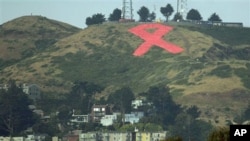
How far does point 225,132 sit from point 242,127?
1745 centimetres

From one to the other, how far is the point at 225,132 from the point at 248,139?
689 inches

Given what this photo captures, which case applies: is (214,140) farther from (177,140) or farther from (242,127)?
(242,127)

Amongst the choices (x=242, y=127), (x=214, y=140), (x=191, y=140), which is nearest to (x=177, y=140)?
(x=214, y=140)

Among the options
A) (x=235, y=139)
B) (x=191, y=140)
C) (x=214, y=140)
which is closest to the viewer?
(x=235, y=139)

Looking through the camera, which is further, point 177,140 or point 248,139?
point 177,140

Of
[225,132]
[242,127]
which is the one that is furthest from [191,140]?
[242,127]

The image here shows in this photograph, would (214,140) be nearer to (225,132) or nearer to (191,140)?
(225,132)

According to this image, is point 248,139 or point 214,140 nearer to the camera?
point 248,139

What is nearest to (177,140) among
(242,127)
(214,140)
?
(214,140)

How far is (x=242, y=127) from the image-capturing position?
41.5 m

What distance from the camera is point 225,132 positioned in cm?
5888

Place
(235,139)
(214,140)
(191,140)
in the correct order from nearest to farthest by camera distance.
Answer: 1. (235,139)
2. (214,140)
3. (191,140)

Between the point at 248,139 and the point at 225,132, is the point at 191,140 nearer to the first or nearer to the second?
the point at 225,132

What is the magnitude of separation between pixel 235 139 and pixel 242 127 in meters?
0.53
